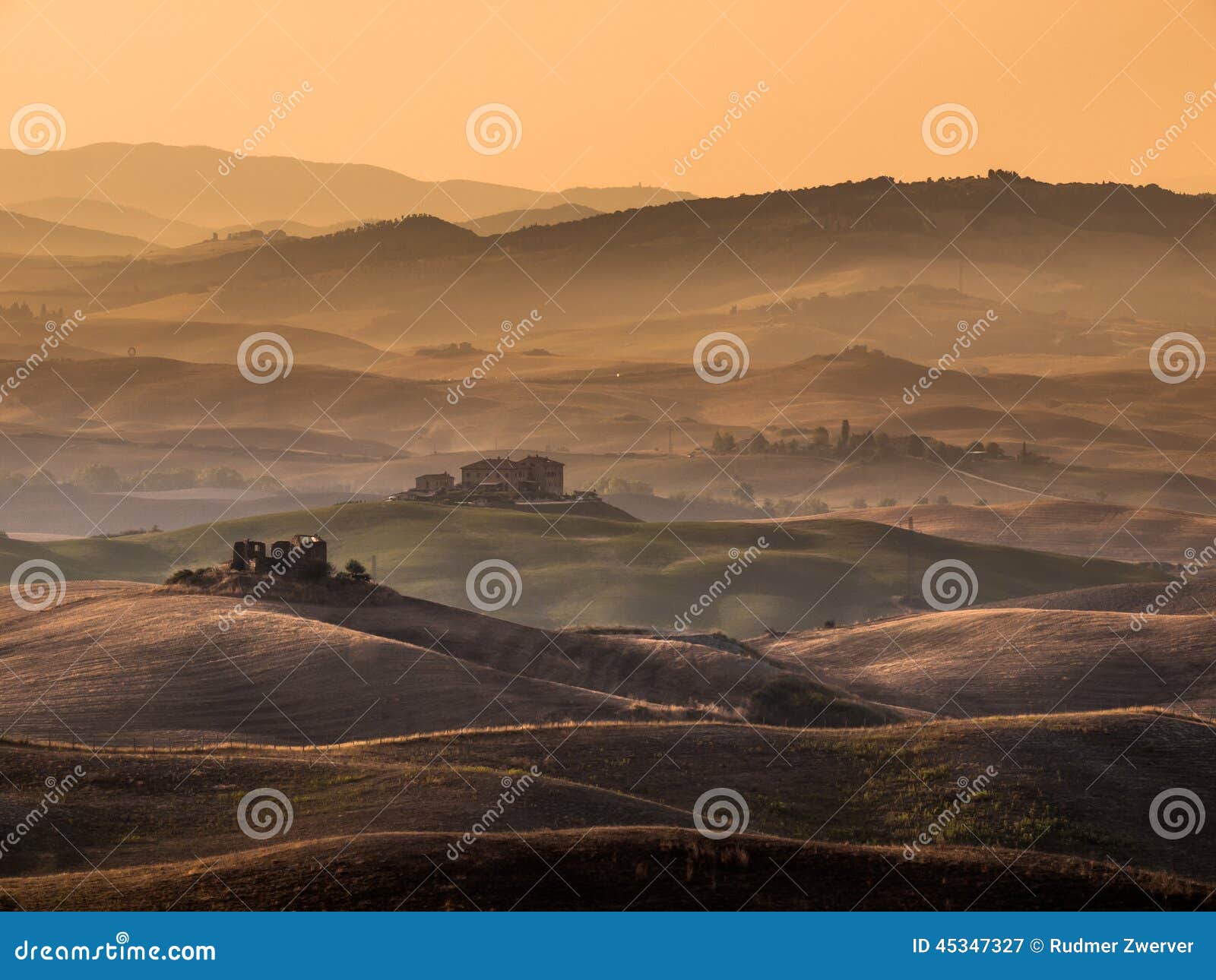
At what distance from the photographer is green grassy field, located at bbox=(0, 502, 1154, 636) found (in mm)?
155125

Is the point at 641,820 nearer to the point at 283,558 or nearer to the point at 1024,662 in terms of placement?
the point at 1024,662

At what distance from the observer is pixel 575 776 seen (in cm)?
4275

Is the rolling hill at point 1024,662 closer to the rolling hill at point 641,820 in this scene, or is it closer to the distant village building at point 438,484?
the rolling hill at point 641,820

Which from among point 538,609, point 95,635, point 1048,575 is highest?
point 1048,575

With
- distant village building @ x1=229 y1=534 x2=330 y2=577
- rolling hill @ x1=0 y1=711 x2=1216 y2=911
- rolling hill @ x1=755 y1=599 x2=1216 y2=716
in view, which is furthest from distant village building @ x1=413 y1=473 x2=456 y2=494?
rolling hill @ x1=0 y1=711 x2=1216 y2=911

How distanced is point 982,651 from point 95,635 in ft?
135

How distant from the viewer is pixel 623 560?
165 metres

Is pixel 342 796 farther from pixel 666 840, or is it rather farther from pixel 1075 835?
pixel 1075 835

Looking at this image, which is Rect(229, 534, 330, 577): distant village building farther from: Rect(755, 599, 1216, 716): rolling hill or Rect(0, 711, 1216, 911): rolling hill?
Rect(0, 711, 1216, 911): rolling hill

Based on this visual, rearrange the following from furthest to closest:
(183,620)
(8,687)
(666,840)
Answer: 1. (183,620)
2. (8,687)
3. (666,840)

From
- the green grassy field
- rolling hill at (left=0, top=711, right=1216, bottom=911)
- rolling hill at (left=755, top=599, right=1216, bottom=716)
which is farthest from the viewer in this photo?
the green grassy field

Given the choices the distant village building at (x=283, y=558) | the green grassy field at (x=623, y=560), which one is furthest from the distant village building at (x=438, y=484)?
the distant village building at (x=283, y=558)

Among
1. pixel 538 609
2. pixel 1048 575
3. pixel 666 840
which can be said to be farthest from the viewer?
pixel 1048 575

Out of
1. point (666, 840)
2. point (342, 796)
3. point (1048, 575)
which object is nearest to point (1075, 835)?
point (666, 840)
